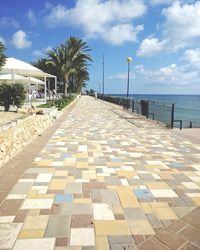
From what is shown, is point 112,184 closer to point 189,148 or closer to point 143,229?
point 143,229

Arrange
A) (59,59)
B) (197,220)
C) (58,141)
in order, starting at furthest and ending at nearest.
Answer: (59,59) < (58,141) < (197,220)

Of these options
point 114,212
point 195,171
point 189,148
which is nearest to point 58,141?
point 189,148

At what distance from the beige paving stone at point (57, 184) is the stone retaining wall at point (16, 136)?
1485 millimetres

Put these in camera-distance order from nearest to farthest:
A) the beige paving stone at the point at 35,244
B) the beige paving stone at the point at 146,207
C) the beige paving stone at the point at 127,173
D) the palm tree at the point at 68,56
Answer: the beige paving stone at the point at 35,244 < the beige paving stone at the point at 146,207 < the beige paving stone at the point at 127,173 < the palm tree at the point at 68,56

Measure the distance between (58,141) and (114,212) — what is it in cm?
518

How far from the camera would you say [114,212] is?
374cm

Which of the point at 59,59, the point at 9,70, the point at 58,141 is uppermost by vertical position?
the point at 59,59

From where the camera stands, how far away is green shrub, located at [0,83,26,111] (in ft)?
37.6

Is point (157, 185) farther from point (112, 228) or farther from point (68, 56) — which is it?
point (68, 56)

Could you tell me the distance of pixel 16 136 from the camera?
6789mm

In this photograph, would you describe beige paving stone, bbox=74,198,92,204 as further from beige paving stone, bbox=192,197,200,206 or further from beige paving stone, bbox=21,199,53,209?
beige paving stone, bbox=192,197,200,206

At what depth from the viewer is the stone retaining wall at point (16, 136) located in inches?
230

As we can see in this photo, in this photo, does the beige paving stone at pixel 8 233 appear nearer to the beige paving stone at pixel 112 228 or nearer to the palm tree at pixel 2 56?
the beige paving stone at pixel 112 228

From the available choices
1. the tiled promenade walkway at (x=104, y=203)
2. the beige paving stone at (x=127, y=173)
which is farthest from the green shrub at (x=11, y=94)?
the beige paving stone at (x=127, y=173)
